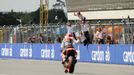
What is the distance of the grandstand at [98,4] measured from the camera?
83.0 metres

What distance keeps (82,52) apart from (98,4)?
189 feet

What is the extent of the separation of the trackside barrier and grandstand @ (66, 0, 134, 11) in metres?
44.6

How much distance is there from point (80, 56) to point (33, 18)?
8657 centimetres

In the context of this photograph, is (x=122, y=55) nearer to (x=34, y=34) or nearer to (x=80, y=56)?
(x=80, y=56)

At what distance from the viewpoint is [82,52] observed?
104ft

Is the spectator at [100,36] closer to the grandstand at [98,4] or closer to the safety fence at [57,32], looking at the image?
the safety fence at [57,32]

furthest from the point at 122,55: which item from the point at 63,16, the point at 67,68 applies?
the point at 63,16

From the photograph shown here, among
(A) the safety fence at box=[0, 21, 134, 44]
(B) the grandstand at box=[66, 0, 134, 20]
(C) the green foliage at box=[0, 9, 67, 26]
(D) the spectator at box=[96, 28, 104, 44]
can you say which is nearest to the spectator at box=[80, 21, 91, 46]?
(A) the safety fence at box=[0, 21, 134, 44]

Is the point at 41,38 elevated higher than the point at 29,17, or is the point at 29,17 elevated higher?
the point at 29,17

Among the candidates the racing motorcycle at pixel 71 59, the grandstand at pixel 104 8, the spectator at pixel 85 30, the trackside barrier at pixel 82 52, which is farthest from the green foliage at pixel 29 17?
the racing motorcycle at pixel 71 59

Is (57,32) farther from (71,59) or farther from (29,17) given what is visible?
(29,17)

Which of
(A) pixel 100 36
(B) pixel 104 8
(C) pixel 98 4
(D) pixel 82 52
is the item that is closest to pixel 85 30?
(A) pixel 100 36

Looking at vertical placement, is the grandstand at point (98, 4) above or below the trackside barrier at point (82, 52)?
above

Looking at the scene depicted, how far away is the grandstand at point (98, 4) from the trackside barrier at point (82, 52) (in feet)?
146
